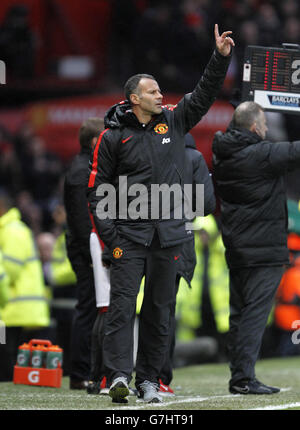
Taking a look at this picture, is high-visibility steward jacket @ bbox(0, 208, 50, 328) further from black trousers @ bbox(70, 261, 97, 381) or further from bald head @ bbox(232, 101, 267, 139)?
bald head @ bbox(232, 101, 267, 139)

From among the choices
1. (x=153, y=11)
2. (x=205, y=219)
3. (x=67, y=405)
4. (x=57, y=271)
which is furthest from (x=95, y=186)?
(x=153, y=11)

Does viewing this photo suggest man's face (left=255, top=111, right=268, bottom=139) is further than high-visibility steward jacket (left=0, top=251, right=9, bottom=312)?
No

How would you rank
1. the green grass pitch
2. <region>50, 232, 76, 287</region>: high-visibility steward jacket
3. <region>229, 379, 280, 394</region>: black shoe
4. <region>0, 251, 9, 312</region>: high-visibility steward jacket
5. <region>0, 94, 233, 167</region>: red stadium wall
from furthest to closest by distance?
<region>0, 94, 233, 167</region>: red stadium wall < <region>50, 232, 76, 287</region>: high-visibility steward jacket < <region>0, 251, 9, 312</region>: high-visibility steward jacket < <region>229, 379, 280, 394</region>: black shoe < the green grass pitch

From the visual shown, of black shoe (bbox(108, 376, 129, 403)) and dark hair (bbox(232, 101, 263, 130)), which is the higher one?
dark hair (bbox(232, 101, 263, 130))

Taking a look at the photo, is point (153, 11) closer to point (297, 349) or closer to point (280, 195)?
point (297, 349)

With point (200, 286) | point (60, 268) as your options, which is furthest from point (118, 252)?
point (200, 286)

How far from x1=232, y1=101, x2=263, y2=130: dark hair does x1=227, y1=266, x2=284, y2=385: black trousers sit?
1.07 m

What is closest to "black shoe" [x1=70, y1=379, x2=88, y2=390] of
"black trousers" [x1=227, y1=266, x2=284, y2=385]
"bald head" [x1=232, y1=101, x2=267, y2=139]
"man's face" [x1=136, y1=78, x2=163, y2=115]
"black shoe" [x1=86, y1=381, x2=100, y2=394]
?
"black shoe" [x1=86, y1=381, x2=100, y2=394]

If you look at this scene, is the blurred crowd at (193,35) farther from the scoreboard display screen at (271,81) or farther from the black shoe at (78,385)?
the black shoe at (78,385)

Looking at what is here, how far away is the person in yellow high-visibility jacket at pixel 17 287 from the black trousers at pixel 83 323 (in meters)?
1.39

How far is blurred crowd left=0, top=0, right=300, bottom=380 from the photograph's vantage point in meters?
13.3

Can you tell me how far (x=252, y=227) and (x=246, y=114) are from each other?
83 centimetres

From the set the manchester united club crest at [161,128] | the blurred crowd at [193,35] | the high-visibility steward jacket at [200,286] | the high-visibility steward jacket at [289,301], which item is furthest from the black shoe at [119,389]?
the blurred crowd at [193,35]

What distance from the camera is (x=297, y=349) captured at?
1392 centimetres
